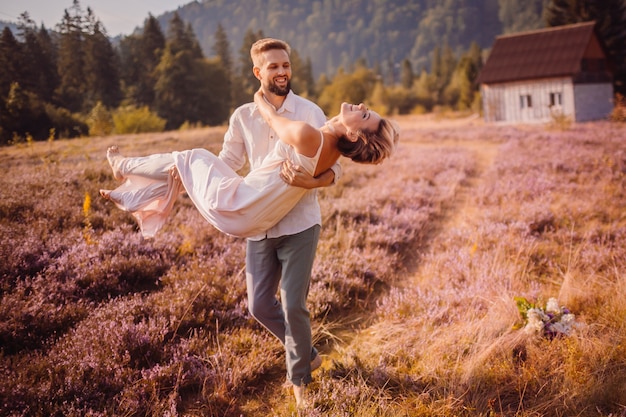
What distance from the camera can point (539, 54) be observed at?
105 feet

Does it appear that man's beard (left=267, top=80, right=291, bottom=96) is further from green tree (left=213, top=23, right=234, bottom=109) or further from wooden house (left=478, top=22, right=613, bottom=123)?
green tree (left=213, top=23, right=234, bottom=109)

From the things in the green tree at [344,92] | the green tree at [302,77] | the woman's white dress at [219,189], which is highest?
the green tree at [302,77]

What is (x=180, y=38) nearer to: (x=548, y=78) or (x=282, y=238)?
(x=548, y=78)

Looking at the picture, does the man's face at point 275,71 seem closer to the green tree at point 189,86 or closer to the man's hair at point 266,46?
the man's hair at point 266,46

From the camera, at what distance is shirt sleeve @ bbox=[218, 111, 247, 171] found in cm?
321

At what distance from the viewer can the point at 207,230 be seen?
19.6 feet

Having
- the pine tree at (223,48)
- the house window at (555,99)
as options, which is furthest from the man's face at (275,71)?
the pine tree at (223,48)

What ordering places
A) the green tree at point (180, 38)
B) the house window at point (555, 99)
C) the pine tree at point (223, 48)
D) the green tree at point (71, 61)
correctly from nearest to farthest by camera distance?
the green tree at point (71, 61), the house window at point (555, 99), the green tree at point (180, 38), the pine tree at point (223, 48)

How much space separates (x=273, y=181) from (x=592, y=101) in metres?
36.7

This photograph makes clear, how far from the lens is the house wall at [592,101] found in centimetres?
2983

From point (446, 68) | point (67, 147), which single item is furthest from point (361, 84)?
point (67, 147)

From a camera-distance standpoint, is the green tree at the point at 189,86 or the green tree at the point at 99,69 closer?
the green tree at the point at 99,69

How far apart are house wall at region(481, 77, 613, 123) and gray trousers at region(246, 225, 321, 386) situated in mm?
31858

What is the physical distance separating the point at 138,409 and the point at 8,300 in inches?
69.5
